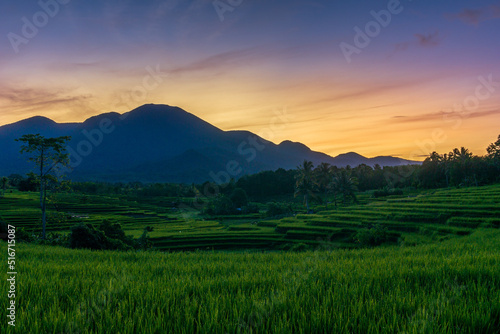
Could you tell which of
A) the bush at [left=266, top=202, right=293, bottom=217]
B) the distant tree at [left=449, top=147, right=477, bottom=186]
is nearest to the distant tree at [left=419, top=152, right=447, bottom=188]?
the distant tree at [left=449, top=147, right=477, bottom=186]

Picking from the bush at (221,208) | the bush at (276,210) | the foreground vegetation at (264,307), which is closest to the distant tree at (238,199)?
the bush at (221,208)

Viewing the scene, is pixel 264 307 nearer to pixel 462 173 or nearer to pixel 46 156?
pixel 46 156

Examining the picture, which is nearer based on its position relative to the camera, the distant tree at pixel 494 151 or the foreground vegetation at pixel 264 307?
the foreground vegetation at pixel 264 307

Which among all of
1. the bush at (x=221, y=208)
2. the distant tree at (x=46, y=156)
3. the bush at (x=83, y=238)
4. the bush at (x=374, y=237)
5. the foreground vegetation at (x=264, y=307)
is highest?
the distant tree at (x=46, y=156)

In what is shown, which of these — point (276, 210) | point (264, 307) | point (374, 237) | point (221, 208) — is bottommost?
point (221, 208)

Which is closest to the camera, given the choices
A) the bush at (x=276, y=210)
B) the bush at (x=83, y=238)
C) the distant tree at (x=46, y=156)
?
the bush at (x=83, y=238)

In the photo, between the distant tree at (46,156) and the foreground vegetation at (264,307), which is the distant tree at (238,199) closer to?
the distant tree at (46,156)

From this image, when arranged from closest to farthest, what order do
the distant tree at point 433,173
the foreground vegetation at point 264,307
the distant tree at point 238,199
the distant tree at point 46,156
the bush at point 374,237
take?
the foreground vegetation at point 264,307 → the distant tree at point 46,156 → the bush at point 374,237 → the distant tree at point 433,173 → the distant tree at point 238,199

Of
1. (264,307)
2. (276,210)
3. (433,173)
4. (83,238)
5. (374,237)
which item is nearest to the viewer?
(264,307)

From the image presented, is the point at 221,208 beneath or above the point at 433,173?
beneath

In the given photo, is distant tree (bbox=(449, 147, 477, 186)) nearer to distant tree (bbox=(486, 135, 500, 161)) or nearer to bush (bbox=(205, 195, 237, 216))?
distant tree (bbox=(486, 135, 500, 161))

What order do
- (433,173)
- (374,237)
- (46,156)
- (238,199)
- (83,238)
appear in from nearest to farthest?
(83,238) → (46,156) → (374,237) → (433,173) → (238,199)

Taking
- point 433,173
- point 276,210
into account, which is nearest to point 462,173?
point 433,173

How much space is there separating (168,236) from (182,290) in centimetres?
4679
